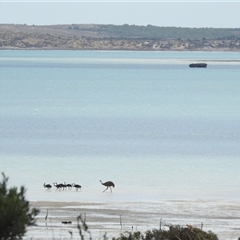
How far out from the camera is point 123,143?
3188cm

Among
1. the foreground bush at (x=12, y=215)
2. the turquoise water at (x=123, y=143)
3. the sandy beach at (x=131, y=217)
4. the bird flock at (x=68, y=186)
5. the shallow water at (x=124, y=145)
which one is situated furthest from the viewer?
the turquoise water at (x=123, y=143)

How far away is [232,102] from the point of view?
5988cm

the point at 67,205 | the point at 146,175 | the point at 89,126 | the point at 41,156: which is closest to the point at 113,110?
the point at 89,126

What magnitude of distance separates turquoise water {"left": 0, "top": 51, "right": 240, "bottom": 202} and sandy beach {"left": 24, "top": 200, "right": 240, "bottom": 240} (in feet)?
3.16

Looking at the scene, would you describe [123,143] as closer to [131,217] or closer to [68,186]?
[68,186]

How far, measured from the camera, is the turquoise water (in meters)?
20.7

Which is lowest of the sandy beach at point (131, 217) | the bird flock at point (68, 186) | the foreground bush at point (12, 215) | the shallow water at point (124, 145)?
the shallow water at point (124, 145)

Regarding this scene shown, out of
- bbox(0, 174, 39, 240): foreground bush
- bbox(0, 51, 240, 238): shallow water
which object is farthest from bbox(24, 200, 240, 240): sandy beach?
bbox(0, 174, 39, 240): foreground bush

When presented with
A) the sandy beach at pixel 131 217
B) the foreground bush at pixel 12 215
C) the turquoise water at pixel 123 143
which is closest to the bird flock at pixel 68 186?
the turquoise water at pixel 123 143

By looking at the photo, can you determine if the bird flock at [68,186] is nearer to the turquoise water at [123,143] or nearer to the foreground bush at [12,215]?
the turquoise water at [123,143]

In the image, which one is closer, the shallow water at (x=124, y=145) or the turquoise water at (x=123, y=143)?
the shallow water at (x=124, y=145)

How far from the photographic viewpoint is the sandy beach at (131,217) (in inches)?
566

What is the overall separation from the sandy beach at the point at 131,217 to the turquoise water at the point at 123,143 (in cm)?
96

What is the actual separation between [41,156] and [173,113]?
22.7m
